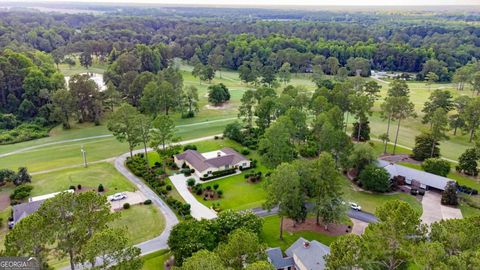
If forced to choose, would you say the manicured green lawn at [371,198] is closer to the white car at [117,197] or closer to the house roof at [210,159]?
the house roof at [210,159]

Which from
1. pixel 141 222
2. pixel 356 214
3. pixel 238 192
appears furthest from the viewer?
pixel 238 192

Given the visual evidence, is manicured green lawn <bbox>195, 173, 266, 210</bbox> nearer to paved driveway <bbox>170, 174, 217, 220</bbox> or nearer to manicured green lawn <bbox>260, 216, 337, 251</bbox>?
paved driveway <bbox>170, 174, 217, 220</bbox>

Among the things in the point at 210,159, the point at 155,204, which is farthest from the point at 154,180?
the point at 210,159

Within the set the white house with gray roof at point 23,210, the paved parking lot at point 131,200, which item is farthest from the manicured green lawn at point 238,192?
the white house with gray roof at point 23,210

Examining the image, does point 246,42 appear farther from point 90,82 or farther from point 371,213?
point 371,213

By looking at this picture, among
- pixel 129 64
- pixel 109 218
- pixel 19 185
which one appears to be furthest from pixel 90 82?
pixel 109 218

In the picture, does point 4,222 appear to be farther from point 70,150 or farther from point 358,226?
point 358,226

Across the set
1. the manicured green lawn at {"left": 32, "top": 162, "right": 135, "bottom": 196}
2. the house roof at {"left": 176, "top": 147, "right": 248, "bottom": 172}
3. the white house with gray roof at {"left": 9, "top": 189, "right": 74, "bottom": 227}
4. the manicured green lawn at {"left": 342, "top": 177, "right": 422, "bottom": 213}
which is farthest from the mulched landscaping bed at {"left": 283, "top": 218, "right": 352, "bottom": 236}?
the white house with gray roof at {"left": 9, "top": 189, "right": 74, "bottom": 227}
